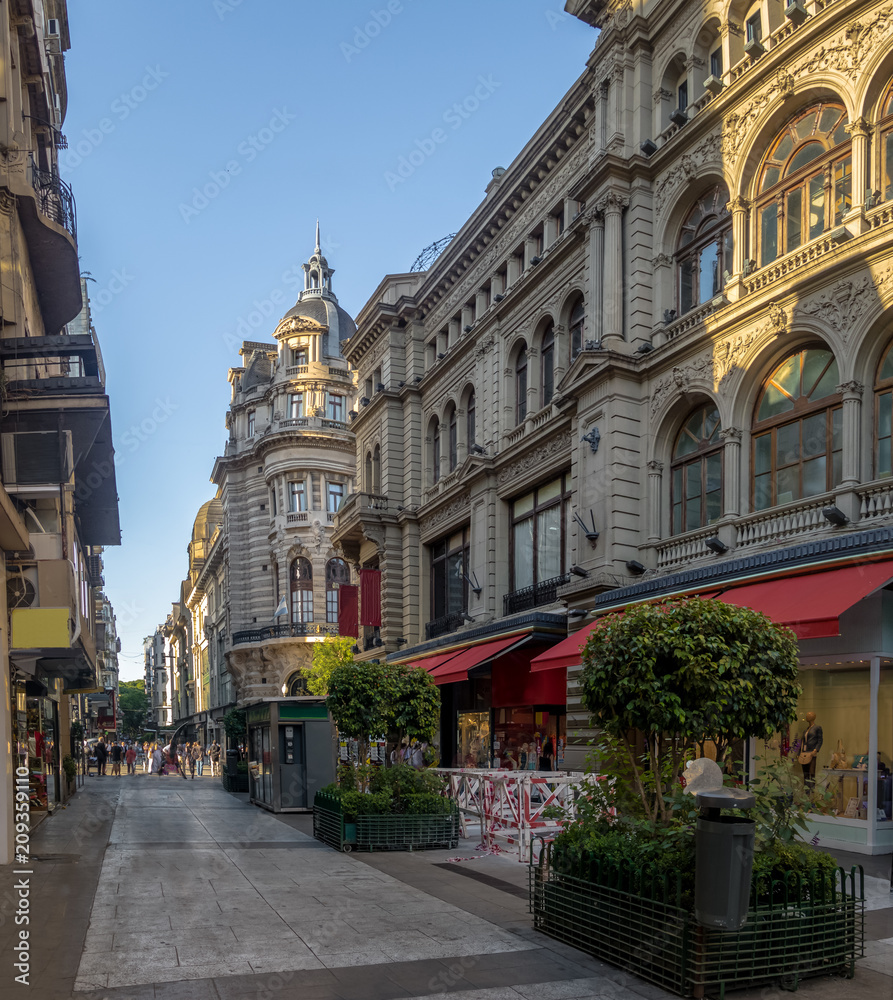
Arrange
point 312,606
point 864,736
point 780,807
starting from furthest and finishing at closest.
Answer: point 312,606 → point 864,736 → point 780,807

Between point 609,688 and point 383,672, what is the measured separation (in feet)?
33.1

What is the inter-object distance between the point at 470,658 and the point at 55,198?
49.8ft

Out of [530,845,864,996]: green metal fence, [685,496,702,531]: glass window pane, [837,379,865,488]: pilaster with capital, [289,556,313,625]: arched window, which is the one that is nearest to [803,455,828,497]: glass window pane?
[837,379,865,488]: pilaster with capital

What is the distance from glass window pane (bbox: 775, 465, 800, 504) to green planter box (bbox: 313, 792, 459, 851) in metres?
8.34

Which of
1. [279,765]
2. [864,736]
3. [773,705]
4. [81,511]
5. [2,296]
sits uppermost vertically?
[2,296]

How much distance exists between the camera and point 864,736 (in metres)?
15.5

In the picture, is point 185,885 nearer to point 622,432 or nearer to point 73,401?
point 73,401

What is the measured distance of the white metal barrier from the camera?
15732 mm

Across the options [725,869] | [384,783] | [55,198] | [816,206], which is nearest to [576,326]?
[816,206]

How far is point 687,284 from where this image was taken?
73.8 ft

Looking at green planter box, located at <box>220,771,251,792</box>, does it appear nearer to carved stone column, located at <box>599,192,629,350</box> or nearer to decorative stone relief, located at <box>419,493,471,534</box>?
decorative stone relief, located at <box>419,493,471,534</box>

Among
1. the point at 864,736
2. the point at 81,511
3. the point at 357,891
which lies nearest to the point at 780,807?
the point at 357,891

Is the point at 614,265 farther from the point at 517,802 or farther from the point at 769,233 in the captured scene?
the point at 517,802

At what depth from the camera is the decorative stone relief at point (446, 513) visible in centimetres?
3275
